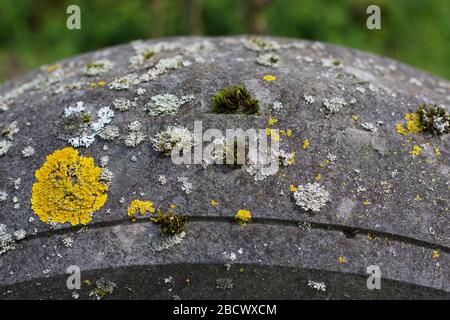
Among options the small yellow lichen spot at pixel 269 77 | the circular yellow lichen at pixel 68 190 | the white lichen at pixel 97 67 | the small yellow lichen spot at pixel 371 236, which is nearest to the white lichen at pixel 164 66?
the white lichen at pixel 97 67

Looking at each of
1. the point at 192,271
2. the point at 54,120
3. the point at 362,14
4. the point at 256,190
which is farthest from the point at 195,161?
the point at 362,14

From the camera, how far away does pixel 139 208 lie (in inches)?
118

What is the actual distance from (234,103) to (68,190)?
3.83ft

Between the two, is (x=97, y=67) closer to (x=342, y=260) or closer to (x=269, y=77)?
(x=269, y=77)

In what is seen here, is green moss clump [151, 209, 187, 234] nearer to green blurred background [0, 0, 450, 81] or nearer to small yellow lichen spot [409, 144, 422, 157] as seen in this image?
small yellow lichen spot [409, 144, 422, 157]

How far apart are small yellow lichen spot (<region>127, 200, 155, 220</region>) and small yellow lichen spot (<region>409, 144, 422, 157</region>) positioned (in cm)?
166

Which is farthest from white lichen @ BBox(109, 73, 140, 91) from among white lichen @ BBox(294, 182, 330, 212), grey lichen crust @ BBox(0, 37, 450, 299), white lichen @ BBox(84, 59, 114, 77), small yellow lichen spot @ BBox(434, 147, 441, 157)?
small yellow lichen spot @ BBox(434, 147, 441, 157)

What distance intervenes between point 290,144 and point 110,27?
889 centimetres

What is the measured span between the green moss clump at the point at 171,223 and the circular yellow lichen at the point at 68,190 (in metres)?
0.39

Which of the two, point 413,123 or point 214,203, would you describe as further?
point 413,123

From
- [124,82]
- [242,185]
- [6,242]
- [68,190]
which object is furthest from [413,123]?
[6,242]

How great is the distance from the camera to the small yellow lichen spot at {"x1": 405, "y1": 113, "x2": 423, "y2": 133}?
3376 mm

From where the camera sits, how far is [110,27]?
36.4 feet

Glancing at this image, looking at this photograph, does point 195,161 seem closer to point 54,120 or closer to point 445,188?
point 54,120
